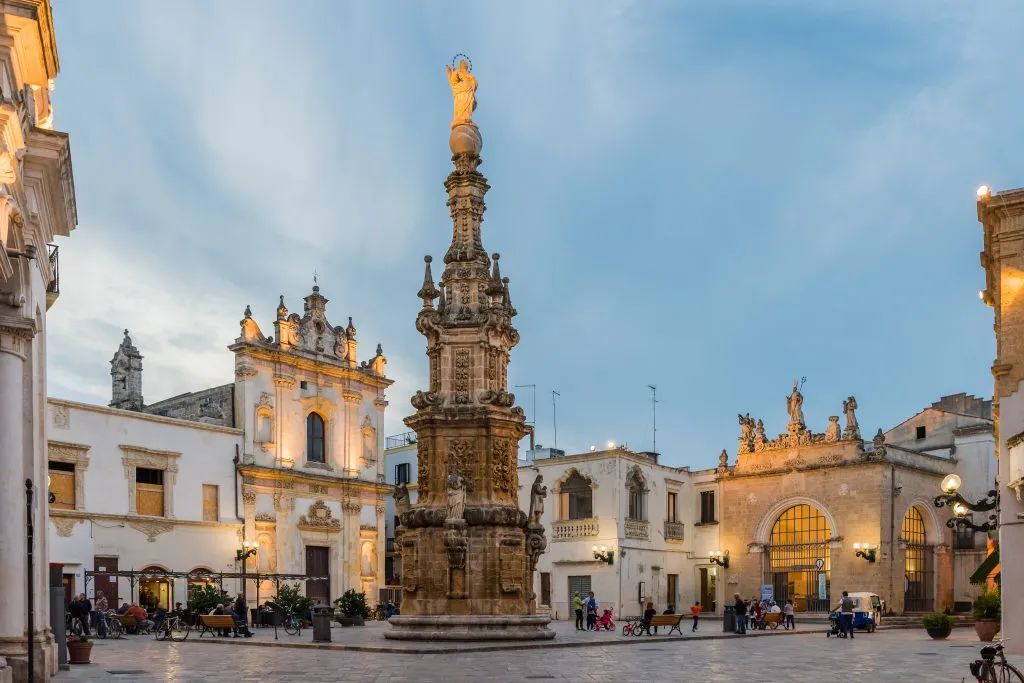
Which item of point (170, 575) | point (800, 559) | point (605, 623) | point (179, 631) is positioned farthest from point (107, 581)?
point (800, 559)

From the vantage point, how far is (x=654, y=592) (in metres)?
45.4

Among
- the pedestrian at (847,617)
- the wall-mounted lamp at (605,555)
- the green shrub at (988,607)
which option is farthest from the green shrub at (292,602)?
the green shrub at (988,607)

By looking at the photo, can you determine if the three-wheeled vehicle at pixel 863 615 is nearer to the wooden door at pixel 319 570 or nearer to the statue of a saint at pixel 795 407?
the statue of a saint at pixel 795 407

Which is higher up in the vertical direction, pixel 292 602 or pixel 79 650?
pixel 79 650

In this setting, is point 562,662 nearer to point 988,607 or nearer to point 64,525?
point 988,607

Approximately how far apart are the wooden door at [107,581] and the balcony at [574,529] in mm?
16996

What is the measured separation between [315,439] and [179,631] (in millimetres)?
14464

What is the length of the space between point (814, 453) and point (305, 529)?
21266 millimetres

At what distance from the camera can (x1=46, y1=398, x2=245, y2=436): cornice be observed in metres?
38.8

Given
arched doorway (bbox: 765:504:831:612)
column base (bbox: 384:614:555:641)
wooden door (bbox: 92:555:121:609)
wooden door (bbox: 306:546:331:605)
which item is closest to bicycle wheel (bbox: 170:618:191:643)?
wooden door (bbox: 92:555:121:609)

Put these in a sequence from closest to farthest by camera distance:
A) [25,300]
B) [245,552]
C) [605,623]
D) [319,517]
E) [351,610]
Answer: [25,300] → [605,623] → [351,610] → [245,552] → [319,517]

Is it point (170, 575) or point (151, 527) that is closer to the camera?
point (170, 575)

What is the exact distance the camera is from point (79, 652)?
801 inches

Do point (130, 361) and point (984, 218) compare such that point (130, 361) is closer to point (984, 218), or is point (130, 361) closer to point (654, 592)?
point (654, 592)
